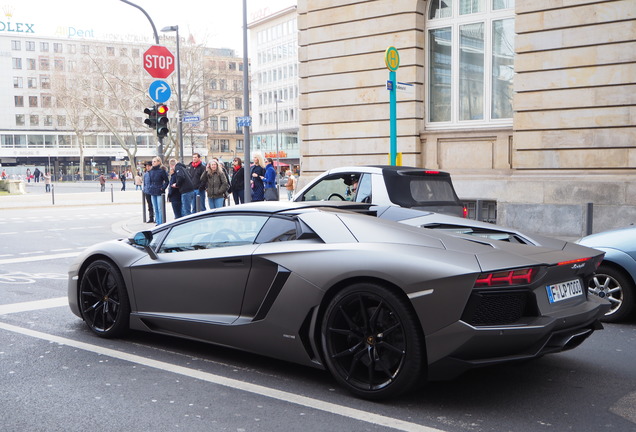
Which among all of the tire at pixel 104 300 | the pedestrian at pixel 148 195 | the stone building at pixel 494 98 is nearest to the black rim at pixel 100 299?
the tire at pixel 104 300

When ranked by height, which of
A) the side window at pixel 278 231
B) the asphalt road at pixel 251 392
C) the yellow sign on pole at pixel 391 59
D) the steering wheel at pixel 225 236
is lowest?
the asphalt road at pixel 251 392

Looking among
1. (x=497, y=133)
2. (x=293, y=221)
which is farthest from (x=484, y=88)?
(x=293, y=221)

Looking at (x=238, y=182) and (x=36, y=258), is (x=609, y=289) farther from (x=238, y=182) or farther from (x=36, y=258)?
(x=238, y=182)

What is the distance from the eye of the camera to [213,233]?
5664 millimetres

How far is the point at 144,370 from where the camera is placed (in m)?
5.26

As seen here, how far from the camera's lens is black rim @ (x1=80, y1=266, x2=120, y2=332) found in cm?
620

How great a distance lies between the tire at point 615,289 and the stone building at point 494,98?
5705 mm

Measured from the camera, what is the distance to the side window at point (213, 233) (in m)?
5.41

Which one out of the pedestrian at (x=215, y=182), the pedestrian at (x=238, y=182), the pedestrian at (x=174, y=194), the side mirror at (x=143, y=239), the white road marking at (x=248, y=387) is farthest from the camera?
the pedestrian at (x=238, y=182)

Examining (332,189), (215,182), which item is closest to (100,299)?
(332,189)

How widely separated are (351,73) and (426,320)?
14.7 metres

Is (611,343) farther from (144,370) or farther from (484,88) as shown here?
(484,88)

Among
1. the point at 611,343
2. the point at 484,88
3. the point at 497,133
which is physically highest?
the point at 484,88

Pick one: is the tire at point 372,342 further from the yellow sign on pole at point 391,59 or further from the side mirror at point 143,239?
the yellow sign on pole at point 391,59
